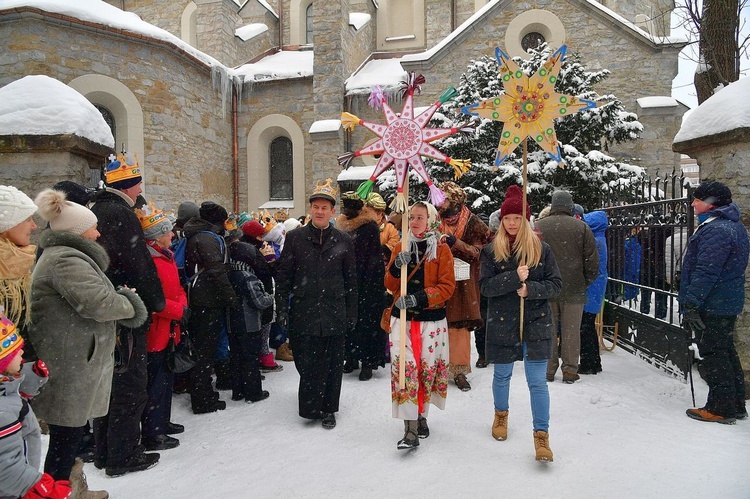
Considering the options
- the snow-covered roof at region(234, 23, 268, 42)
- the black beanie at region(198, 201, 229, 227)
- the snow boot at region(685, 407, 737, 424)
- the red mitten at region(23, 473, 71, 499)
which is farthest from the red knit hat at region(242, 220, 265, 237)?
the snow-covered roof at region(234, 23, 268, 42)

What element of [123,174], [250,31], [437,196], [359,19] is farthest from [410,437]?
[250,31]

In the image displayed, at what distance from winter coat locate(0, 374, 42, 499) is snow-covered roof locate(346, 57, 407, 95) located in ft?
43.0

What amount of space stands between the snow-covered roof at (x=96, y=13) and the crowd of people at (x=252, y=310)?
29.2 ft

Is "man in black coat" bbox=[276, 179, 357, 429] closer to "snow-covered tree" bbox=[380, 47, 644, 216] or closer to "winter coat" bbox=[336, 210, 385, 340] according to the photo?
"winter coat" bbox=[336, 210, 385, 340]

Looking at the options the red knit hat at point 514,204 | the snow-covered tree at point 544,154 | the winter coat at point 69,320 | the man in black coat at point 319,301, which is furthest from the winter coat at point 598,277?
the winter coat at point 69,320

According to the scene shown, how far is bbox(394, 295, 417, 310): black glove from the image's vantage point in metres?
3.49

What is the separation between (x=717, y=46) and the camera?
7406mm

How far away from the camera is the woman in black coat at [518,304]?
3.43m

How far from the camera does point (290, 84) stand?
15.5m

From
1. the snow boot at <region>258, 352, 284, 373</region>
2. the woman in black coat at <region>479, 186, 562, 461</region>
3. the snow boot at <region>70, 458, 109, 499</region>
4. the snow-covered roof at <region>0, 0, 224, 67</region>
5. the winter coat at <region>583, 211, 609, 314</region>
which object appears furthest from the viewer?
the snow-covered roof at <region>0, 0, 224, 67</region>

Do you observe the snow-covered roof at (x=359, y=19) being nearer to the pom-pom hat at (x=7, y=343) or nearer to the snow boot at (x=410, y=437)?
the snow boot at (x=410, y=437)

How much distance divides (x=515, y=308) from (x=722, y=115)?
283 centimetres

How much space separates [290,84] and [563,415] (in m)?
13.9

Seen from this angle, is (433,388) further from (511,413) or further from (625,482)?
A: (625,482)
